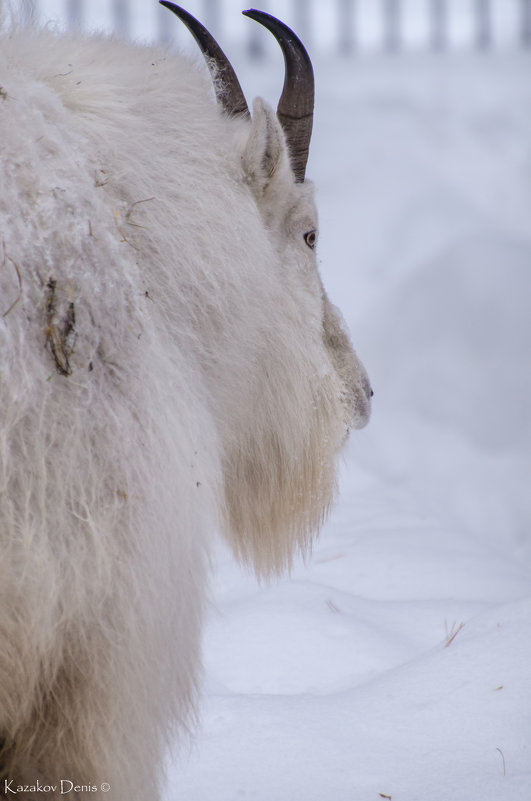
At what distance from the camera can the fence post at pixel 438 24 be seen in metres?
7.95

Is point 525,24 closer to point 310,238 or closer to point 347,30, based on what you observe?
point 347,30

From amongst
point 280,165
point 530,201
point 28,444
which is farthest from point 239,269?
point 530,201

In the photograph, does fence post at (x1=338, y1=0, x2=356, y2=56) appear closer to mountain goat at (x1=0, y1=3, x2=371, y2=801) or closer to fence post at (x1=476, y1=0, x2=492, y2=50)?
fence post at (x1=476, y1=0, x2=492, y2=50)

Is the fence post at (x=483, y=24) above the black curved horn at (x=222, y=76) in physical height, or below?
below

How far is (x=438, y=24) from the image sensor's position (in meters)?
7.98

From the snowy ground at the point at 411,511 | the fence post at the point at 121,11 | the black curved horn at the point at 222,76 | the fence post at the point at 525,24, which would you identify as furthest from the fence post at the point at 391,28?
the black curved horn at the point at 222,76

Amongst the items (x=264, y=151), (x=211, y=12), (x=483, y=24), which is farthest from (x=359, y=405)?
(x=483, y=24)

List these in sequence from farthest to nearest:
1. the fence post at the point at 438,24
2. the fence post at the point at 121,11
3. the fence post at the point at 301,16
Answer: the fence post at the point at 438,24 < the fence post at the point at 301,16 < the fence post at the point at 121,11

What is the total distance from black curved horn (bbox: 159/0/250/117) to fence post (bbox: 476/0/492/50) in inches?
250

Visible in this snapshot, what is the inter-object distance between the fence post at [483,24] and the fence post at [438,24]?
11.0 inches

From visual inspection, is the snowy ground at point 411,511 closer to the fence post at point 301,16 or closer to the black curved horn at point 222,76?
the fence post at point 301,16

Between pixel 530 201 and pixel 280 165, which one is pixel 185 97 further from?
pixel 530 201

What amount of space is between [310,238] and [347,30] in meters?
6.32

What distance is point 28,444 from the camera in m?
A: 1.42
